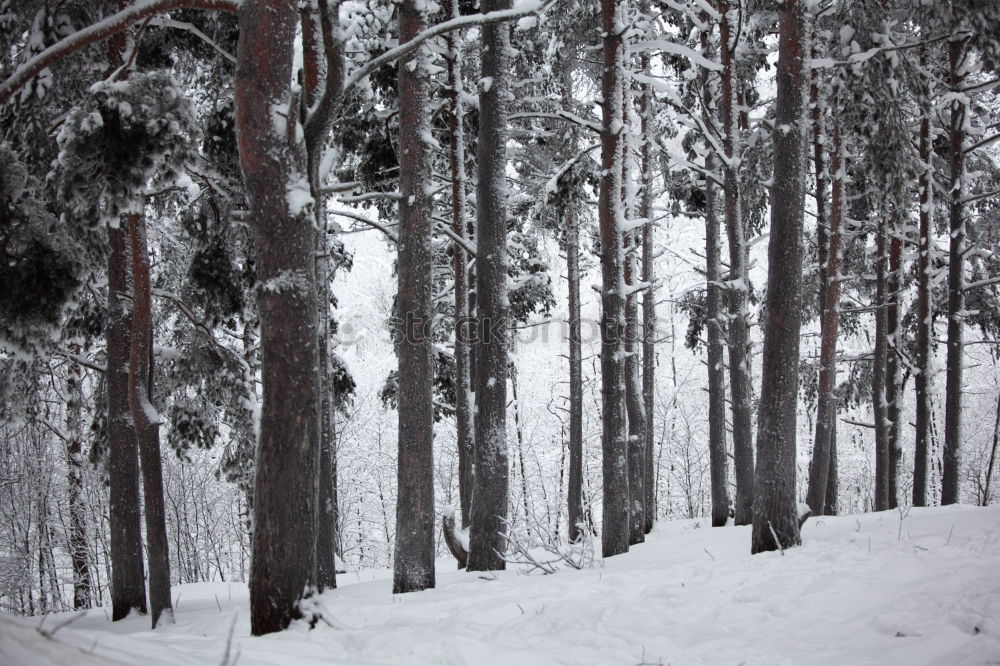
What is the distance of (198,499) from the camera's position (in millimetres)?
23469

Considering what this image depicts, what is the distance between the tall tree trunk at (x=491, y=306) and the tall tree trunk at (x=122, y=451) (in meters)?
4.11

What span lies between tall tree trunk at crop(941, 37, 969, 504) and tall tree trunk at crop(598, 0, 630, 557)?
681 cm

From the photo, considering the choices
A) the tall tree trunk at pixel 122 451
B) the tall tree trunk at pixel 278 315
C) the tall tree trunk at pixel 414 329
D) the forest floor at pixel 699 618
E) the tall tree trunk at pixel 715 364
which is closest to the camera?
the forest floor at pixel 699 618

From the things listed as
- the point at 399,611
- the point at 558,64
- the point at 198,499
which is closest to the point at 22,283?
the point at 399,611

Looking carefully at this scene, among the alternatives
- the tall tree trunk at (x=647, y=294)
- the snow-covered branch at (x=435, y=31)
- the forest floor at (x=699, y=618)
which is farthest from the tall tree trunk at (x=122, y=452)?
the tall tree trunk at (x=647, y=294)

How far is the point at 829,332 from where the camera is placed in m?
11.0

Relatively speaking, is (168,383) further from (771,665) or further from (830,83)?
(830,83)

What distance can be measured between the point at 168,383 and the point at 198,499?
593 inches

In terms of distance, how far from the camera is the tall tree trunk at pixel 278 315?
437 centimetres

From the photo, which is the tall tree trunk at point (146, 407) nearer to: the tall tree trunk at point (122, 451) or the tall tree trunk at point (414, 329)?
the tall tree trunk at point (122, 451)

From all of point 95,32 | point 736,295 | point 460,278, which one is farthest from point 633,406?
point 95,32

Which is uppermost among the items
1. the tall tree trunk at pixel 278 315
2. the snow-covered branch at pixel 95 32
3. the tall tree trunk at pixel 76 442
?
the snow-covered branch at pixel 95 32

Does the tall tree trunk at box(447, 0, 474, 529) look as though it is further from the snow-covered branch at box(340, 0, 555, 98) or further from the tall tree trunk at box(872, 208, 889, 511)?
the tall tree trunk at box(872, 208, 889, 511)

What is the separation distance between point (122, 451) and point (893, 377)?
14.5 metres
